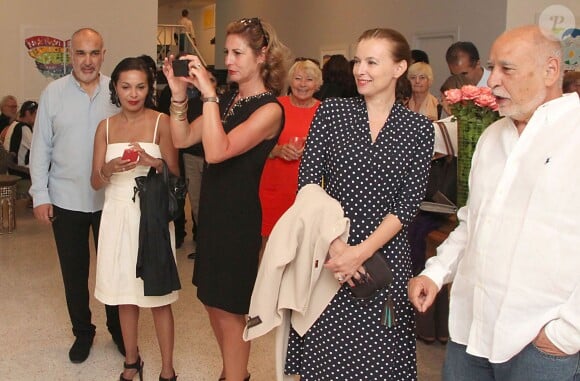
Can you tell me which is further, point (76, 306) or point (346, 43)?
point (346, 43)

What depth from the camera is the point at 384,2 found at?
9664 mm

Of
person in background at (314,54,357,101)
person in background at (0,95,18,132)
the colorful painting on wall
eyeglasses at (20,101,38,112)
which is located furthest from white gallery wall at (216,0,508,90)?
person in background at (0,95,18,132)

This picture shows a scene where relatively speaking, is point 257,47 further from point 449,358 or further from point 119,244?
point 449,358

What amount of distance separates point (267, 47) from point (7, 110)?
637cm

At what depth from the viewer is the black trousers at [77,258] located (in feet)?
11.9

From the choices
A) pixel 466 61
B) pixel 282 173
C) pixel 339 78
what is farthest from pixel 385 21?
pixel 282 173

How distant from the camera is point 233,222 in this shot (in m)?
2.76

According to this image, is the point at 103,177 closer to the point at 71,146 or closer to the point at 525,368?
the point at 71,146

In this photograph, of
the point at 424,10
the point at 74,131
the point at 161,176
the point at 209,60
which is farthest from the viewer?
the point at 209,60

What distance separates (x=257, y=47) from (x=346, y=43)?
8063 mm

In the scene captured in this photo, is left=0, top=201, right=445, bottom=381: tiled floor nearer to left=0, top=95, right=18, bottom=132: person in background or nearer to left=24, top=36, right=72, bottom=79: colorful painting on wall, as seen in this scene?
left=0, top=95, right=18, bottom=132: person in background

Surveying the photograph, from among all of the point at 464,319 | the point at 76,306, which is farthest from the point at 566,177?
the point at 76,306

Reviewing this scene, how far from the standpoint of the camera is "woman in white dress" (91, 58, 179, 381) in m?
3.23

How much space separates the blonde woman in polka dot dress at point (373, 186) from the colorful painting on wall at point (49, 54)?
7072 mm
